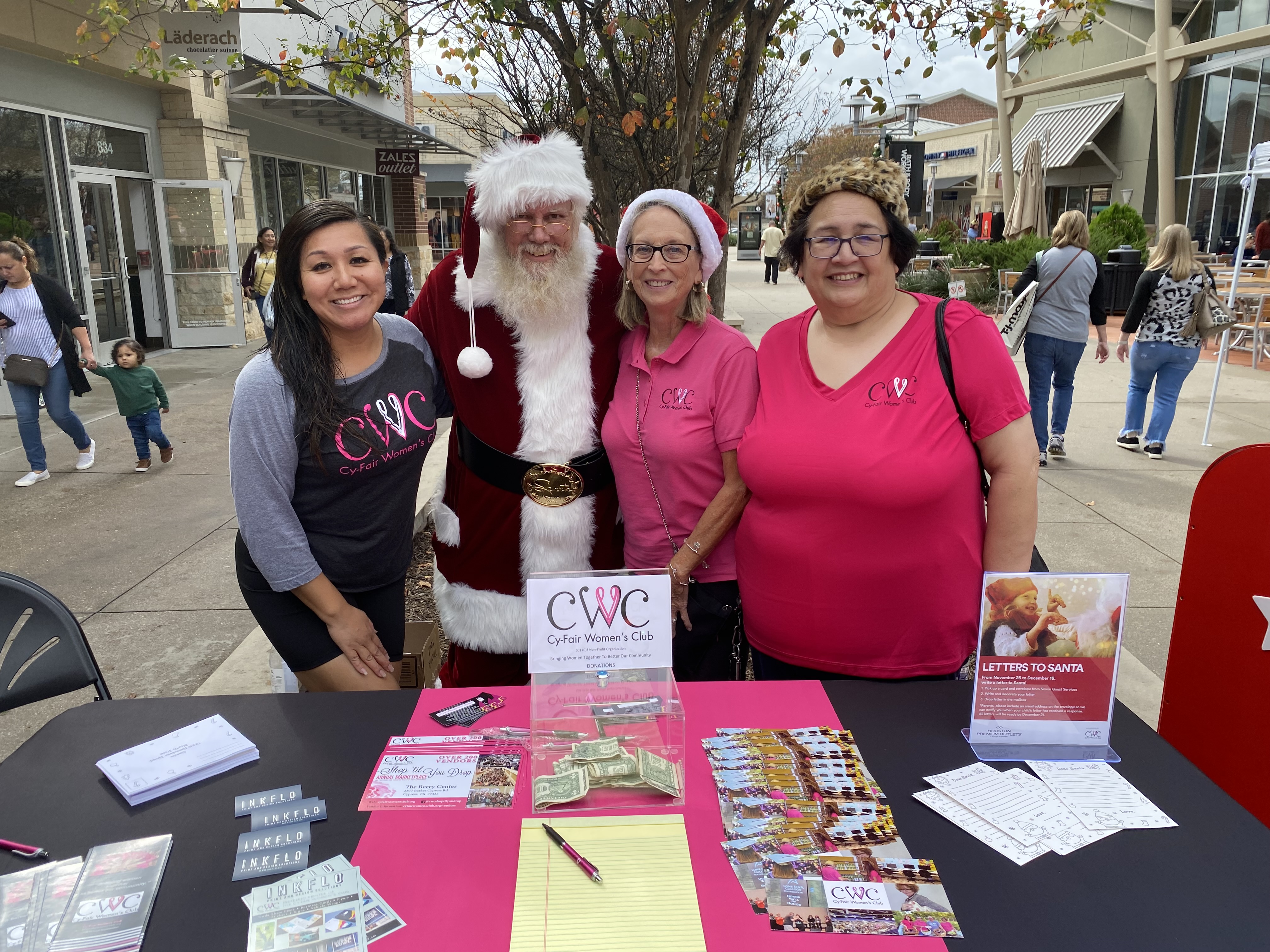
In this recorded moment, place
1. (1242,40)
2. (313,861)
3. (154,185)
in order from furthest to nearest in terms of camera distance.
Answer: (1242,40), (154,185), (313,861)

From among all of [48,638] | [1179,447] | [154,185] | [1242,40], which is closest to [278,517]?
[48,638]

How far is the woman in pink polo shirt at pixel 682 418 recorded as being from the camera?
2328mm

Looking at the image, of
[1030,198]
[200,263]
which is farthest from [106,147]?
[1030,198]

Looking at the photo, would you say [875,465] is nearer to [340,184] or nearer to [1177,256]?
[1177,256]

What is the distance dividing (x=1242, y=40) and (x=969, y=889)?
21.2 m

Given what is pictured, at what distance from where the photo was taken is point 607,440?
243cm

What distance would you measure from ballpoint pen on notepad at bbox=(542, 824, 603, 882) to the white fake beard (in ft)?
5.20

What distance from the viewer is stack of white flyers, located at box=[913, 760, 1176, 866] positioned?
1408mm

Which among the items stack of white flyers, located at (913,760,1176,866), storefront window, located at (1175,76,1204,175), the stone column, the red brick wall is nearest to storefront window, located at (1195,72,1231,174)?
storefront window, located at (1175,76,1204,175)

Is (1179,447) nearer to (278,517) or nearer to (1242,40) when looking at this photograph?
(278,517)

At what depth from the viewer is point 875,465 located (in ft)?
6.31

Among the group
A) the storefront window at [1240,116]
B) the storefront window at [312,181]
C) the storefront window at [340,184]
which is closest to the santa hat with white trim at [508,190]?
the storefront window at [312,181]

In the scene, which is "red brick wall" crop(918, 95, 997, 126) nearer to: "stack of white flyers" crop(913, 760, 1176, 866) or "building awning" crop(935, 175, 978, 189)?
"building awning" crop(935, 175, 978, 189)

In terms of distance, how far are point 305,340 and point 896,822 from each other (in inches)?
67.9
